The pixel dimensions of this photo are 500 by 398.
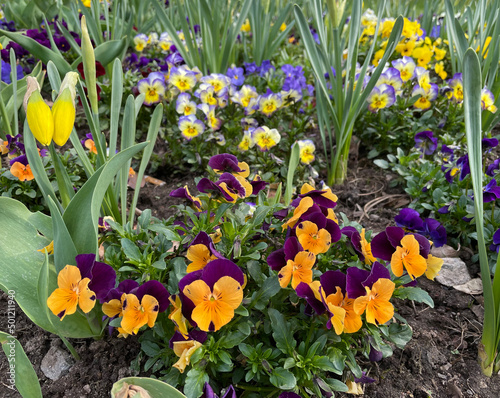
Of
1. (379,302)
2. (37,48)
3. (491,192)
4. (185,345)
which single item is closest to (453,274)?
(491,192)

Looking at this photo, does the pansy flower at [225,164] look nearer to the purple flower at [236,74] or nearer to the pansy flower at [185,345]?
the pansy flower at [185,345]

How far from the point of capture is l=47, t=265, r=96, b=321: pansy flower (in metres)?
1.02

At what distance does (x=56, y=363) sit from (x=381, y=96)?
6.28 feet

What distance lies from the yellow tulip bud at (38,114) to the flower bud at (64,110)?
13mm

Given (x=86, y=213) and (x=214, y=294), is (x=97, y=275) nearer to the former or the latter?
(x=86, y=213)

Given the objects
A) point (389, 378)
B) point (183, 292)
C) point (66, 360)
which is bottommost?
point (389, 378)

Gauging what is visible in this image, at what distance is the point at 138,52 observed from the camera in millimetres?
3590

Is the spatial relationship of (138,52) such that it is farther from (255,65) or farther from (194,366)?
(194,366)

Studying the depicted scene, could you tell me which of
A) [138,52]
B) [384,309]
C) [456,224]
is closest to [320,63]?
[456,224]

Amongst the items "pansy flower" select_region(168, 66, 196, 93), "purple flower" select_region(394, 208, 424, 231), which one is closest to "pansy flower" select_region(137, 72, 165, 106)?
"pansy flower" select_region(168, 66, 196, 93)

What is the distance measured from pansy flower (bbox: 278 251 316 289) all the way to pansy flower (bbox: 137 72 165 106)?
166cm

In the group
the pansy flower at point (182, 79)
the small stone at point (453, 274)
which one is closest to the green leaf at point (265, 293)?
the small stone at point (453, 274)

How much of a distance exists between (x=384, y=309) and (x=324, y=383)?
0.25 meters

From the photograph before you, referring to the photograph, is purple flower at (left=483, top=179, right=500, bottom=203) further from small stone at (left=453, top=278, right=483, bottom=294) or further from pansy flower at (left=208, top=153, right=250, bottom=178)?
pansy flower at (left=208, top=153, right=250, bottom=178)
